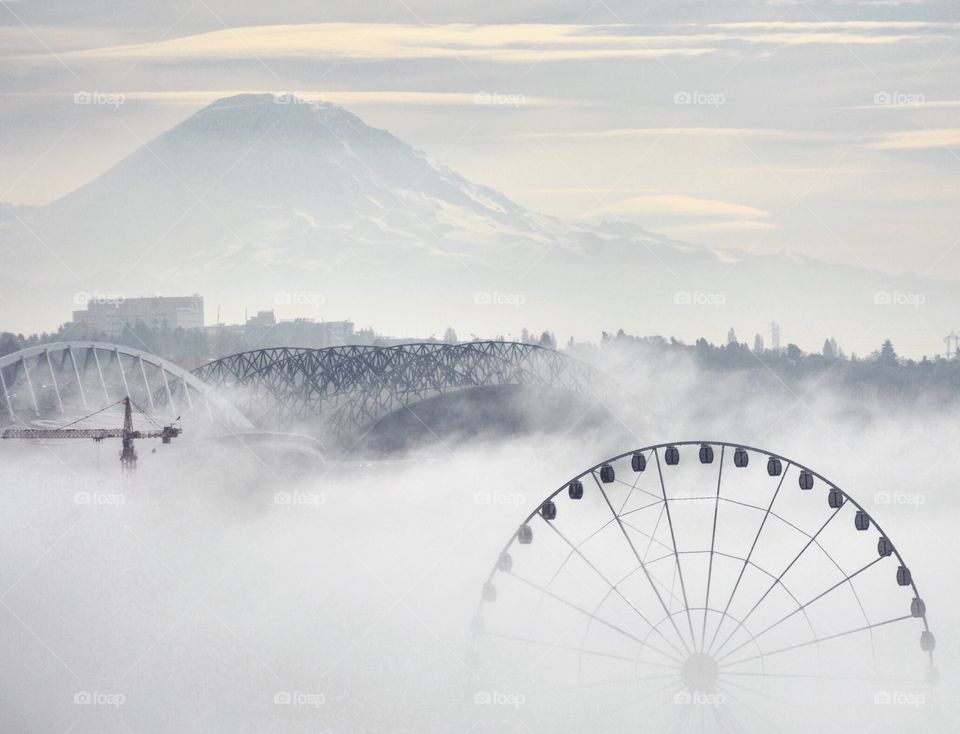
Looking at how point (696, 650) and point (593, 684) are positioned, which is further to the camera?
point (696, 650)

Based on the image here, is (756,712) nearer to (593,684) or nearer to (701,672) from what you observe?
(593,684)

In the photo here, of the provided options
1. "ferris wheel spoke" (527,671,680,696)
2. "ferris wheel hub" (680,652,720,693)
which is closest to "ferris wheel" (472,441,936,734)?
"ferris wheel hub" (680,652,720,693)

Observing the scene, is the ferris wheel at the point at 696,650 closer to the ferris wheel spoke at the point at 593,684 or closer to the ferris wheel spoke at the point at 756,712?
the ferris wheel spoke at the point at 756,712

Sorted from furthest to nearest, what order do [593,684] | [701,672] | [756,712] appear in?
[756,712]
[593,684]
[701,672]

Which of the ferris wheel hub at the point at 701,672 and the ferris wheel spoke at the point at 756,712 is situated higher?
the ferris wheel hub at the point at 701,672

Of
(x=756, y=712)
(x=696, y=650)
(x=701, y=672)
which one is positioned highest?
(x=701, y=672)

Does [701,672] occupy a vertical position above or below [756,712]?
above

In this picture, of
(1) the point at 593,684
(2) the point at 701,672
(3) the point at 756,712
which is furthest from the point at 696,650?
(2) the point at 701,672

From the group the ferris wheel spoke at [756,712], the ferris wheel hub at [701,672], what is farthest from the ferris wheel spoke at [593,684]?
the ferris wheel spoke at [756,712]

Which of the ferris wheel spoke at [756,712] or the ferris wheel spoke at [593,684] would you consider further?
the ferris wheel spoke at [756,712]
